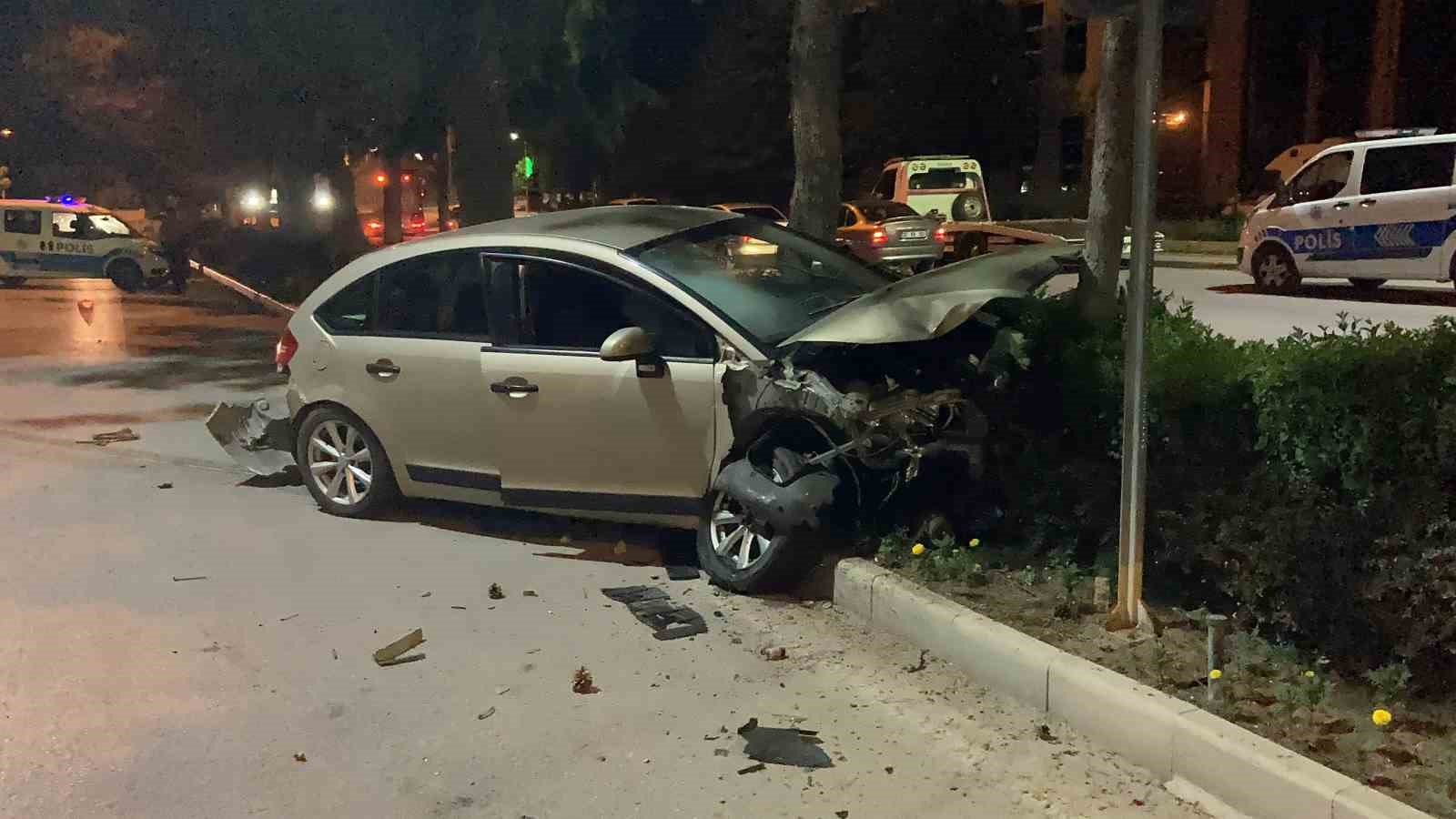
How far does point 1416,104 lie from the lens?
3247cm

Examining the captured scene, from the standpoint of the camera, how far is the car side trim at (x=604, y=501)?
5.98m

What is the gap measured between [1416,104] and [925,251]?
64.4ft

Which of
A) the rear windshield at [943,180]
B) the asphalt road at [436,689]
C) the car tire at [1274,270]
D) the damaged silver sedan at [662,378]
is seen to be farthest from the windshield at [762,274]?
the rear windshield at [943,180]

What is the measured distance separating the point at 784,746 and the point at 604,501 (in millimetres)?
2218

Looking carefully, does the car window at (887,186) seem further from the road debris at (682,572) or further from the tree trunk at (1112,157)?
the road debris at (682,572)

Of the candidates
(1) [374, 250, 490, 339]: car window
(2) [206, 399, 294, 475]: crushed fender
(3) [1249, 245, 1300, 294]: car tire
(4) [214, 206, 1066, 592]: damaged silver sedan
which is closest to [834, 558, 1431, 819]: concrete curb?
(4) [214, 206, 1066, 592]: damaged silver sedan

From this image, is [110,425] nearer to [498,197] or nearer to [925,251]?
[498,197]

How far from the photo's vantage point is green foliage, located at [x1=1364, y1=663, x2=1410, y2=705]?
394 centimetres

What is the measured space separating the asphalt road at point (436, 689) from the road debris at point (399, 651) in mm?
78

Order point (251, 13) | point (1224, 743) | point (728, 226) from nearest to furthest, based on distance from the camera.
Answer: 1. point (1224, 743)
2. point (728, 226)
3. point (251, 13)

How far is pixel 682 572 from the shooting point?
6141 mm

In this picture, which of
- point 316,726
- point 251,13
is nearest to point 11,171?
point 251,13

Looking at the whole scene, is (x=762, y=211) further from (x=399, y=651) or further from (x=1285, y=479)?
(x=1285, y=479)

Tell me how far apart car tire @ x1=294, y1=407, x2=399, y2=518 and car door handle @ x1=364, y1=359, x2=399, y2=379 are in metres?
0.33
